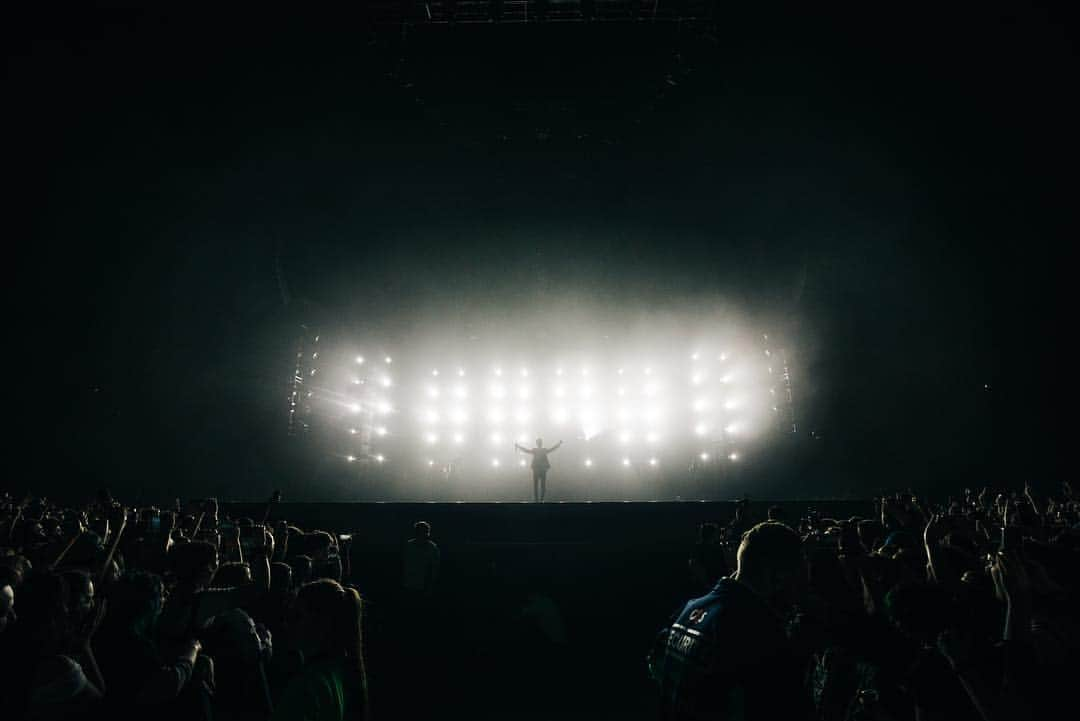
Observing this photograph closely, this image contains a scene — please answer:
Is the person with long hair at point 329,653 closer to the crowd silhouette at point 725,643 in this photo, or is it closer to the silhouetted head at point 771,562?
the crowd silhouette at point 725,643

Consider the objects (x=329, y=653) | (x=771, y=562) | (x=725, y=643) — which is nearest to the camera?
(x=725, y=643)

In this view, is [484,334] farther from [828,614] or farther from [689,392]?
[828,614]

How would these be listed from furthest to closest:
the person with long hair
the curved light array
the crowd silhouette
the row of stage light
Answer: the row of stage light
the curved light array
the person with long hair
the crowd silhouette

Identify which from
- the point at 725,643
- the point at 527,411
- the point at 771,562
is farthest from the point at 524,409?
the point at 725,643

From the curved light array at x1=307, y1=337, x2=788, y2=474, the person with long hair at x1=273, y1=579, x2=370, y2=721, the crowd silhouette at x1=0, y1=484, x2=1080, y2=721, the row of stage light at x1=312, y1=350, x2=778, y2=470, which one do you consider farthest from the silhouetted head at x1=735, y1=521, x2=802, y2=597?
the row of stage light at x1=312, y1=350, x2=778, y2=470

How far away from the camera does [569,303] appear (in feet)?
78.8

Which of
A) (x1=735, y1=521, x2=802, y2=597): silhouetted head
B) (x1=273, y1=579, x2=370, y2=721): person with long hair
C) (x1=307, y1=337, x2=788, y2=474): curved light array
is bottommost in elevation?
(x1=273, y1=579, x2=370, y2=721): person with long hair

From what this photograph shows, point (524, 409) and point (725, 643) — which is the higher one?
point (524, 409)

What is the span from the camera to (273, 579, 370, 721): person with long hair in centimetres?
213

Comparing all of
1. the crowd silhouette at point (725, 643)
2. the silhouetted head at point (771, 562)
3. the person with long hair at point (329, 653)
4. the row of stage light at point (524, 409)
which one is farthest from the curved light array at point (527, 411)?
the person with long hair at point (329, 653)

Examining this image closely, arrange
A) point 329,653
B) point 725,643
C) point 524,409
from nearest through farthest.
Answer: point 725,643 < point 329,653 < point 524,409

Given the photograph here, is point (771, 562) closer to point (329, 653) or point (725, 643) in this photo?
point (725, 643)

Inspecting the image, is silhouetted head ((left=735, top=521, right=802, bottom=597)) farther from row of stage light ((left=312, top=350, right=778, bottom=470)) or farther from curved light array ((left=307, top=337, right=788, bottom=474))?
row of stage light ((left=312, top=350, right=778, bottom=470))

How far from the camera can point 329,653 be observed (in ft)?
7.58
